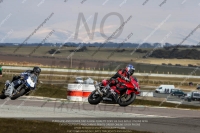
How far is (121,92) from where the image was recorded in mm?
15367

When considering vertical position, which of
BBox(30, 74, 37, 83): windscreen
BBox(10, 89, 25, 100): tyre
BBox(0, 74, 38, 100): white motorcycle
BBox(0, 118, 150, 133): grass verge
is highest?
BBox(30, 74, 37, 83): windscreen

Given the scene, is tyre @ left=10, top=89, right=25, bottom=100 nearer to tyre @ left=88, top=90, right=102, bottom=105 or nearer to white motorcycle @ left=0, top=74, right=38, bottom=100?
white motorcycle @ left=0, top=74, right=38, bottom=100

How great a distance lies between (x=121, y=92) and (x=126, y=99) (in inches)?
10.8

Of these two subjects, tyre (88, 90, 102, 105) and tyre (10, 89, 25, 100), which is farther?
tyre (10, 89, 25, 100)

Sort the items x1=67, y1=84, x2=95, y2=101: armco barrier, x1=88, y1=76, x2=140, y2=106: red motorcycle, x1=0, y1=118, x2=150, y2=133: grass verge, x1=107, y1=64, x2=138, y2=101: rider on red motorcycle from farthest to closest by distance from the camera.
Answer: x1=67, y1=84, x2=95, y2=101: armco barrier
x1=0, y1=118, x2=150, y2=133: grass verge
x1=107, y1=64, x2=138, y2=101: rider on red motorcycle
x1=88, y1=76, x2=140, y2=106: red motorcycle

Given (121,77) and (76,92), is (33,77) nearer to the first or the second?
(121,77)

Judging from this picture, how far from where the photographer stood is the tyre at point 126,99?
1504 cm

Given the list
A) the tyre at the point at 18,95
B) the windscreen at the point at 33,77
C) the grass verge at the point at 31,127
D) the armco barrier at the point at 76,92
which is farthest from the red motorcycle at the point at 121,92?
the armco barrier at the point at 76,92

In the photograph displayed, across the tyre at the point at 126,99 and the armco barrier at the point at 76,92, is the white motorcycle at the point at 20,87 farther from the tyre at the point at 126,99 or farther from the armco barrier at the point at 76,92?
the armco barrier at the point at 76,92

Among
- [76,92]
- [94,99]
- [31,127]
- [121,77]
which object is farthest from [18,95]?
[76,92]

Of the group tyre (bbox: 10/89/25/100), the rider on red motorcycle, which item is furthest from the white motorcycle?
the rider on red motorcycle

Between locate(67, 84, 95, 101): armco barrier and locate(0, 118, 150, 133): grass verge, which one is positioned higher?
locate(67, 84, 95, 101): armco barrier

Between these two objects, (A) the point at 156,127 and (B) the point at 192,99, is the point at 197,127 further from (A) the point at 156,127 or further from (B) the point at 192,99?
A: (B) the point at 192,99

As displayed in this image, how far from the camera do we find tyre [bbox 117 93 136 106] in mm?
15045
